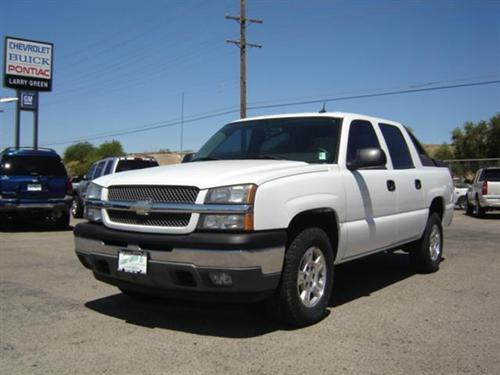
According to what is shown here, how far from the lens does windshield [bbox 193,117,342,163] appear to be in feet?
18.0

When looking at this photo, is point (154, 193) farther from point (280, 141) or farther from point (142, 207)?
point (280, 141)

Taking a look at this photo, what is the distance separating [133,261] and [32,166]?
32.3 ft

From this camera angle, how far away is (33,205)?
13.1m

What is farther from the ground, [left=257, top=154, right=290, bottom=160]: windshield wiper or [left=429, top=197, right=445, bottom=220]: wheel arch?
[left=257, top=154, right=290, bottom=160]: windshield wiper

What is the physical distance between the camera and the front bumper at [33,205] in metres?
12.8

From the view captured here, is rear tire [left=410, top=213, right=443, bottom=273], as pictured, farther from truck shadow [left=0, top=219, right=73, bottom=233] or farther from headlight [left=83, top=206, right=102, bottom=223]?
truck shadow [left=0, top=219, right=73, bottom=233]

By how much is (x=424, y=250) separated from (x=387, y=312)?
2224 mm

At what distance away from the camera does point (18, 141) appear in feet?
102

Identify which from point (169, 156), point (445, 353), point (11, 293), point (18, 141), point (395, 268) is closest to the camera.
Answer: point (445, 353)

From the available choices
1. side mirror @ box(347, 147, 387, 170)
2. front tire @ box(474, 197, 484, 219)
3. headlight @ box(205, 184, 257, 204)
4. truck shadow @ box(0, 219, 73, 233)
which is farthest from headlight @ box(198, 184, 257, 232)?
front tire @ box(474, 197, 484, 219)

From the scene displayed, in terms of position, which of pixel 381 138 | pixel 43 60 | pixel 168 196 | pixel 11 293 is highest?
pixel 43 60

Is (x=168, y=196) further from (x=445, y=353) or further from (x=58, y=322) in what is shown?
(x=445, y=353)

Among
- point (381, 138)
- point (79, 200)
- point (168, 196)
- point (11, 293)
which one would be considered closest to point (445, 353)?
point (168, 196)

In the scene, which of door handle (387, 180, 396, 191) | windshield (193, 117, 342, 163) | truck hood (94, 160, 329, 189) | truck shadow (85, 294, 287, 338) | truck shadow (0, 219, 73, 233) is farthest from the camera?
truck shadow (0, 219, 73, 233)
